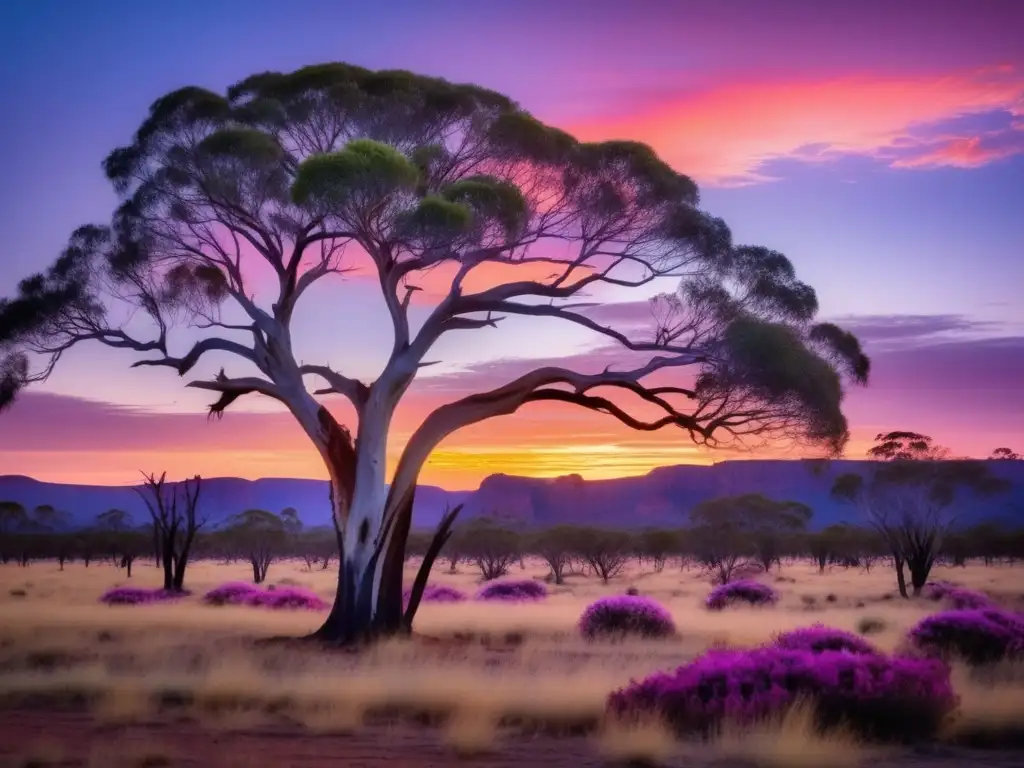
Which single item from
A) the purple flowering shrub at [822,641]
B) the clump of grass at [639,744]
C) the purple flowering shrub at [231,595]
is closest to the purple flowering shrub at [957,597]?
the purple flowering shrub at [822,641]

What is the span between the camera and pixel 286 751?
11.0 meters

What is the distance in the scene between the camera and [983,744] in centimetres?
1184

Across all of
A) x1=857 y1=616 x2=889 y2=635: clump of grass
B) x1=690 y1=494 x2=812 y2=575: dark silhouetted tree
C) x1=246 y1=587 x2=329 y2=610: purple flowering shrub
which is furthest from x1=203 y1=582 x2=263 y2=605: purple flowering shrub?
x1=690 y1=494 x2=812 y2=575: dark silhouetted tree

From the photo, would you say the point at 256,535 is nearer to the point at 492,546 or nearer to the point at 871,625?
the point at 492,546

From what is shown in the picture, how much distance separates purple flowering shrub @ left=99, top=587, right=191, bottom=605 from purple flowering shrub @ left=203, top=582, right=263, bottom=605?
169 cm

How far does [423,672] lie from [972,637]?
9.96m

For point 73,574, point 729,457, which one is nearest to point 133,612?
point 729,457

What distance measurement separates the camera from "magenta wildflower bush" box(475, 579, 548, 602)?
41028 mm

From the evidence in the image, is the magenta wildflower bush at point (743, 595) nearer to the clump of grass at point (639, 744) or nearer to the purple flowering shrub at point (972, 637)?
the purple flowering shrub at point (972, 637)

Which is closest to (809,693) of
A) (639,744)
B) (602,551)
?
(639,744)

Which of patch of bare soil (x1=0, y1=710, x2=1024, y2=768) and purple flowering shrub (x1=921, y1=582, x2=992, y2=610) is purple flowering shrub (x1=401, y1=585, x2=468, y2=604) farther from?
patch of bare soil (x1=0, y1=710, x2=1024, y2=768)

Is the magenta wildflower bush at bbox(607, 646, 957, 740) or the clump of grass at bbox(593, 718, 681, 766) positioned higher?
the magenta wildflower bush at bbox(607, 646, 957, 740)

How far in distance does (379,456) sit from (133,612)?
49.6ft

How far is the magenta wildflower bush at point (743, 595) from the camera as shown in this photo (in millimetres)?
37406
